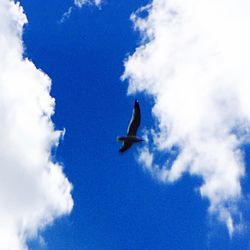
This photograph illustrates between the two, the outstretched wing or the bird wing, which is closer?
the outstretched wing

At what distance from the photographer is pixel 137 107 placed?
64.2 meters

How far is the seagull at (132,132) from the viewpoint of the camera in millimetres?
64062

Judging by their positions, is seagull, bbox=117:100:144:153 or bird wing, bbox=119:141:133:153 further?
bird wing, bbox=119:141:133:153

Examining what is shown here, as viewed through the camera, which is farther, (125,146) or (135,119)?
(125,146)

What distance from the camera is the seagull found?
Result: 6406 cm

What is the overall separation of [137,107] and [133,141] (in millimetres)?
4008

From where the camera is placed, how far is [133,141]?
66.5 meters

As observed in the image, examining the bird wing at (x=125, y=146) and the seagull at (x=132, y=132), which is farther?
the bird wing at (x=125, y=146)

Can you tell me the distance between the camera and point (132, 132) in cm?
6588
